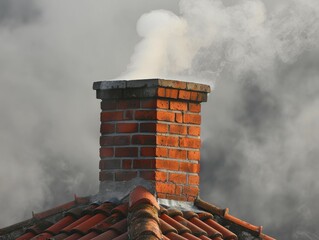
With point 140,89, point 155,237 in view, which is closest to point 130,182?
point 140,89

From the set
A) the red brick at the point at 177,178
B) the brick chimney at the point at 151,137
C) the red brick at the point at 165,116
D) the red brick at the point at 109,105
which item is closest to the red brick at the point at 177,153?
the brick chimney at the point at 151,137

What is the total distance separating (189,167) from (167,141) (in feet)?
0.93

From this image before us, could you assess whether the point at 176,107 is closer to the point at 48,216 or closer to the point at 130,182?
the point at 130,182

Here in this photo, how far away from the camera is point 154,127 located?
22.4 ft

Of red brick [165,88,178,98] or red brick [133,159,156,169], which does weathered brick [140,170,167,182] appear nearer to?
red brick [133,159,156,169]

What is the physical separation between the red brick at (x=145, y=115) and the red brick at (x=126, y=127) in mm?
65

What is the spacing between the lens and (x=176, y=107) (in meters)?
6.98

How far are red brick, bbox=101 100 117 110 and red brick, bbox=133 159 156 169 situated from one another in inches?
19.3

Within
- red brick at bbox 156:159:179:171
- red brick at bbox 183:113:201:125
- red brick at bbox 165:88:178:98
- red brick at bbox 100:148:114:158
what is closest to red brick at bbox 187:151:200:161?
red brick at bbox 156:159:179:171

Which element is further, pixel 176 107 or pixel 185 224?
pixel 176 107

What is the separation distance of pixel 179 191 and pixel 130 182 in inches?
14.8

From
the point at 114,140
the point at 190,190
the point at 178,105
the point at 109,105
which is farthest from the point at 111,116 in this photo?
the point at 190,190

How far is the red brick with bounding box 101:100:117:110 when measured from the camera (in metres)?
7.04

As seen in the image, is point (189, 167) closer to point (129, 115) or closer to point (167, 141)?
point (167, 141)
